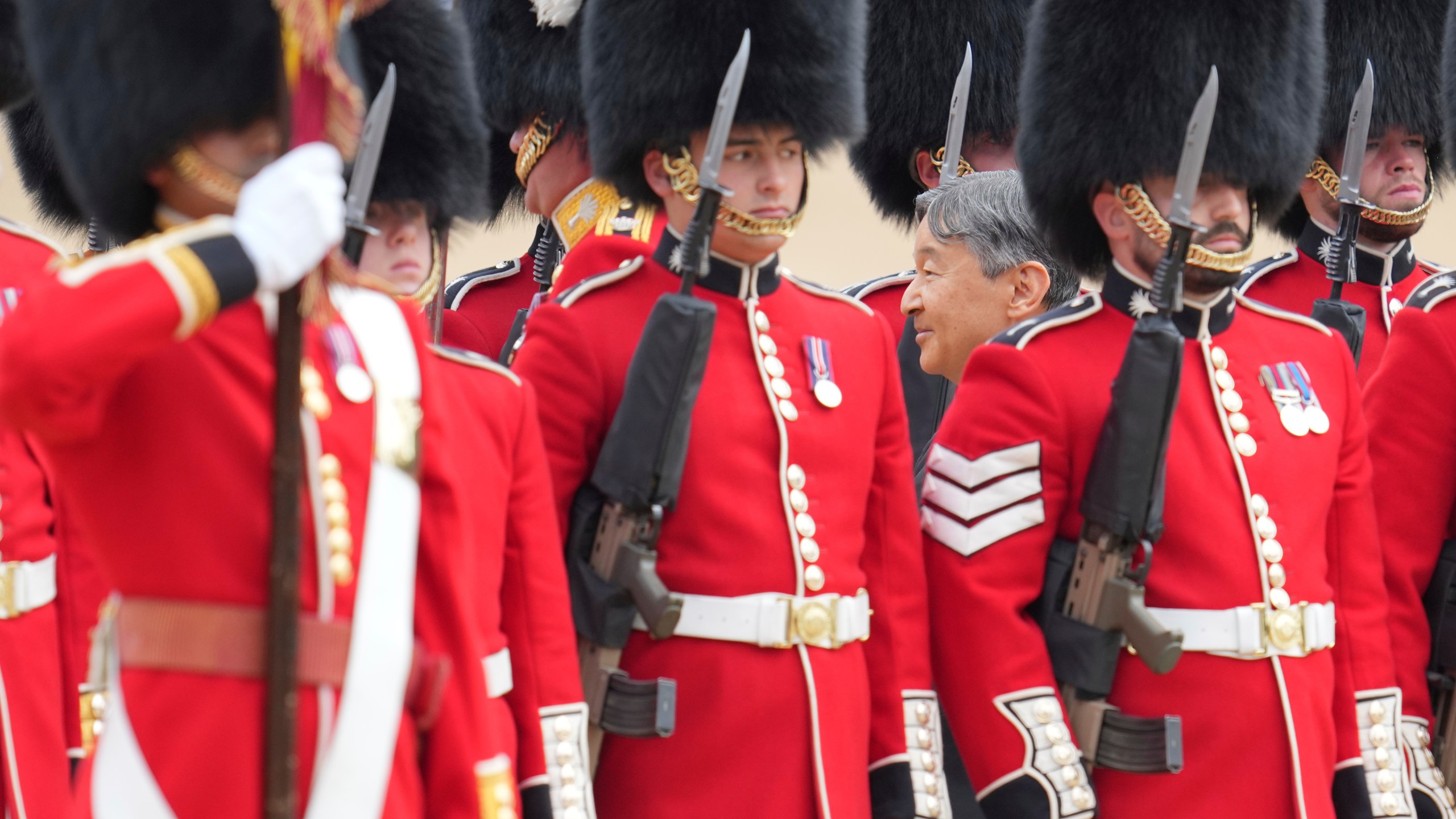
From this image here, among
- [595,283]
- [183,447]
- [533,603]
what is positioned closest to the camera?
[183,447]

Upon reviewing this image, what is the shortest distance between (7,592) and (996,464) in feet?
4.97

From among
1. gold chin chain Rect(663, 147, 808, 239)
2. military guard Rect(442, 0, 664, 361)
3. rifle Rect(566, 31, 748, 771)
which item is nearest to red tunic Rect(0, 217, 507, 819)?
rifle Rect(566, 31, 748, 771)

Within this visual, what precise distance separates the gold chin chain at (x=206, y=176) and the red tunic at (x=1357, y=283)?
9.79ft

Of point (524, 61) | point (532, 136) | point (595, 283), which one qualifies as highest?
point (524, 61)

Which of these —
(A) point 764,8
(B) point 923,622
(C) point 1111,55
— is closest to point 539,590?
(B) point 923,622

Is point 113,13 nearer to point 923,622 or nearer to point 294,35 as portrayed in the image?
point 294,35

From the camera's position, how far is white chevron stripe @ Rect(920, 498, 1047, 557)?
10.1 feet

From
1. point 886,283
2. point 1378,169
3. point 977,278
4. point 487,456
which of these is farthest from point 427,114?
point 1378,169

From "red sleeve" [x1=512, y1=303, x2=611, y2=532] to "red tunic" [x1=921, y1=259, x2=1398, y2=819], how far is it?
1.86 ft

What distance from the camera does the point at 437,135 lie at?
304cm

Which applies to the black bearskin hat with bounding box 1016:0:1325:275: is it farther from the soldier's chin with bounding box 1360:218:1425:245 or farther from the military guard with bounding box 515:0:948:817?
the soldier's chin with bounding box 1360:218:1425:245

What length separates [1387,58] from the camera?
16.3 ft

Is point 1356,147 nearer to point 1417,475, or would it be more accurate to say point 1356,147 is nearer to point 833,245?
point 1417,475

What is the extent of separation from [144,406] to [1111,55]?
79.6 inches
